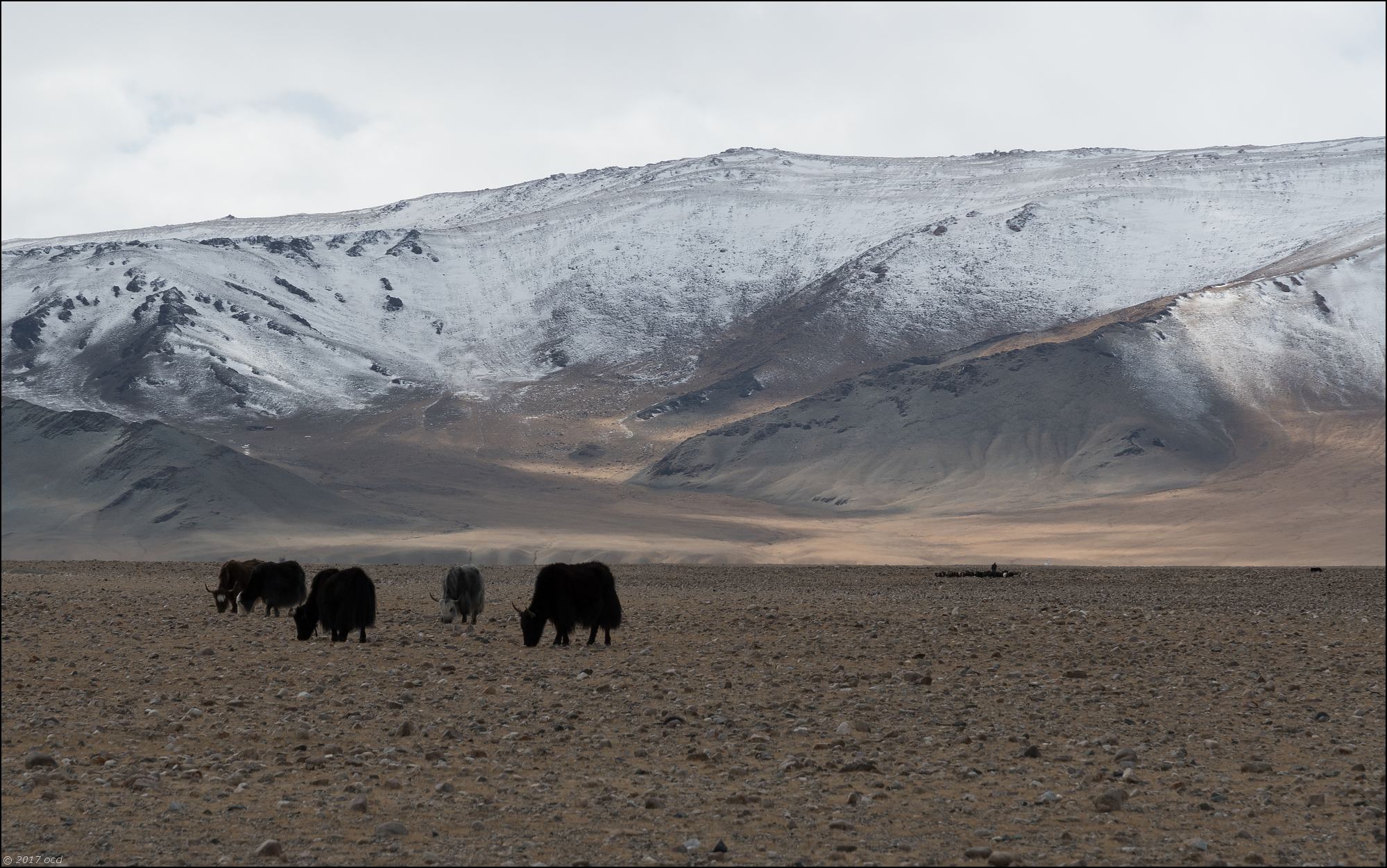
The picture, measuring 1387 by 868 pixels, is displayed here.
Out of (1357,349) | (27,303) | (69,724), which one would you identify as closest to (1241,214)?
(1357,349)

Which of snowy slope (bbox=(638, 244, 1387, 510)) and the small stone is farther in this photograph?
snowy slope (bbox=(638, 244, 1387, 510))

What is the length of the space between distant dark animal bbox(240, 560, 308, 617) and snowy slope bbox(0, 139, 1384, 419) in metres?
111

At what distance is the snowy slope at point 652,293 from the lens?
145m

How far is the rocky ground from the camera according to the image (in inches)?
334

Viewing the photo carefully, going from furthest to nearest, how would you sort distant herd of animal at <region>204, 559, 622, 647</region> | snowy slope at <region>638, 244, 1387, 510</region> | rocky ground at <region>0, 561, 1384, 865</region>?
snowy slope at <region>638, 244, 1387, 510</region>, distant herd of animal at <region>204, 559, 622, 647</region>, rocky ground at <region>0, 561, 1384, 865</region>

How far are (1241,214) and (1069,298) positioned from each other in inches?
1248

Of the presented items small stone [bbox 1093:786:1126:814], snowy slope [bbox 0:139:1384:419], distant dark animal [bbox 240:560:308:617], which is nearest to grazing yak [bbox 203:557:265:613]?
distant dark animal [bbox 240:560:308:617]

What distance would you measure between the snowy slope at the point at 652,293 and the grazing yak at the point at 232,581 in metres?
110

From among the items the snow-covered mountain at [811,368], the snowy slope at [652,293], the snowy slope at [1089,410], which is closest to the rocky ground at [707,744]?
the snow-covered mountain at [811,368]

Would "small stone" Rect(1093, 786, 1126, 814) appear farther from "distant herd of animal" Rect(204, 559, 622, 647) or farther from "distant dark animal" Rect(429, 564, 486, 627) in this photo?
"distant dark animal" Rect(429, 564, 486, 627)

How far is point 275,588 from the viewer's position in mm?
23734

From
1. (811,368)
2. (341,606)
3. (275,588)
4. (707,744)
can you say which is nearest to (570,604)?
(341,606)

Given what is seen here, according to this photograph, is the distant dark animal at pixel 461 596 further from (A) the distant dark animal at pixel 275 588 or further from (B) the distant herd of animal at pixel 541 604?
(A) the distant dark animal at pixel 275 588

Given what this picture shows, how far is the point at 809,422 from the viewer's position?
123 m
